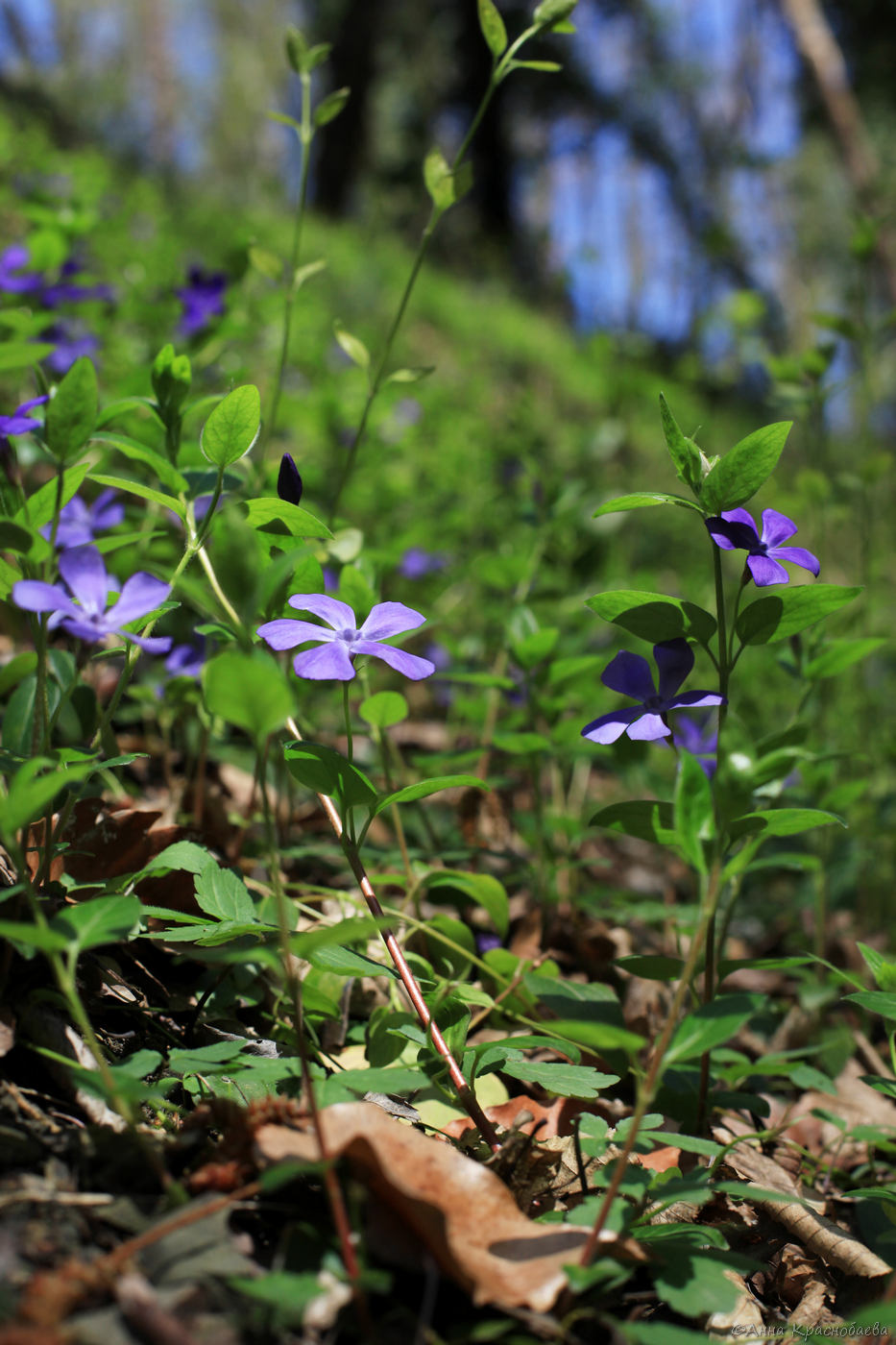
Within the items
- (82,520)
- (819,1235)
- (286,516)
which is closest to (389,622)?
(286,516)

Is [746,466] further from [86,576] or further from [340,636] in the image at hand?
[86,576]

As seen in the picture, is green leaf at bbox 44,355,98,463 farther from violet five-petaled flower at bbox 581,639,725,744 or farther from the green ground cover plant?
violet five-petaled flower at bbox 581,639,725,744

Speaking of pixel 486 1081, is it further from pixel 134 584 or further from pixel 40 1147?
pixel 134 584

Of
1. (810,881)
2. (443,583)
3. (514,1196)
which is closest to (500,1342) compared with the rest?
(514,1196)

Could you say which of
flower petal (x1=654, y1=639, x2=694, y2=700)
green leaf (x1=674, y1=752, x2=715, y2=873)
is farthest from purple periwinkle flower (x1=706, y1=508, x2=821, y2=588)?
green leaf (x1=674, y1=752, x2=715, y2=873)

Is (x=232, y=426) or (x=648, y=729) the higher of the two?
(x=232, y=426)

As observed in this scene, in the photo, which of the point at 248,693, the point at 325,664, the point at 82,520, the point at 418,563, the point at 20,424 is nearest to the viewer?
the point at 248,693
